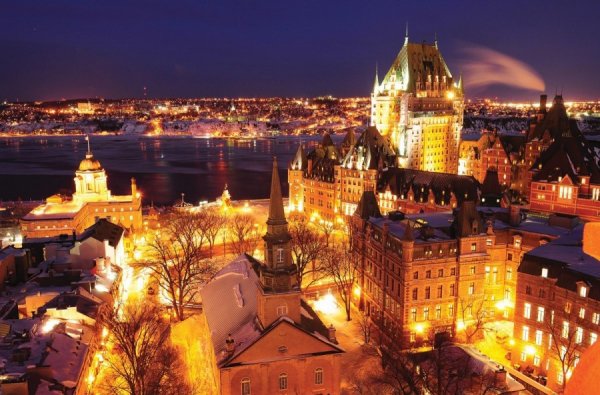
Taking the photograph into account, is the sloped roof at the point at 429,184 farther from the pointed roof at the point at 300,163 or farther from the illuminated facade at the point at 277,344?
the illuminated facade at the point at 277,344

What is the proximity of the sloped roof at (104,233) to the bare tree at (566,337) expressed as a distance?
4393cm

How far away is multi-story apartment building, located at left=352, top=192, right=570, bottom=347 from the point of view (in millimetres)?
45719

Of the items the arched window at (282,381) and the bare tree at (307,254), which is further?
the bare tree at (307,254)

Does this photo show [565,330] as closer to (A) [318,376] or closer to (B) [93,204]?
(A) [318,376]

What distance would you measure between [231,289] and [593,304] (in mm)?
24892

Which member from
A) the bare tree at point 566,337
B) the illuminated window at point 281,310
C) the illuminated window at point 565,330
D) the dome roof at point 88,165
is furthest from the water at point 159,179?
the illuminated window at point 565,330

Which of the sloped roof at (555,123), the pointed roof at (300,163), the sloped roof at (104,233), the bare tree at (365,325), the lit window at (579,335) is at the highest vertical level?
the sloped roof at (555,123)

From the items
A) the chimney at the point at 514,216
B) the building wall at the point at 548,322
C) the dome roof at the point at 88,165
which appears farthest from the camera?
the dome roof at the point at 88,165

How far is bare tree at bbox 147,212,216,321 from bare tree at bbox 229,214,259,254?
4433 mm

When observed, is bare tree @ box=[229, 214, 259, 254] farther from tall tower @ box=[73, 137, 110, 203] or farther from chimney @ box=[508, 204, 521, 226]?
chimney @ box=[508, 204, 521, 226]

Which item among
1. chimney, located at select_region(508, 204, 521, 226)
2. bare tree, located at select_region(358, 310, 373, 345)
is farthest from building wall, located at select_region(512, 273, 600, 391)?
bare tree, located at select_region(358, 310, 373, 345)

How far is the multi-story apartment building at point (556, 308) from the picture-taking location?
35875 millimetres

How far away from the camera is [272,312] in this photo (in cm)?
3303

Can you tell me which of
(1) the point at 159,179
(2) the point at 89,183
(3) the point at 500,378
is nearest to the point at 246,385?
(3) the point at 500,378
